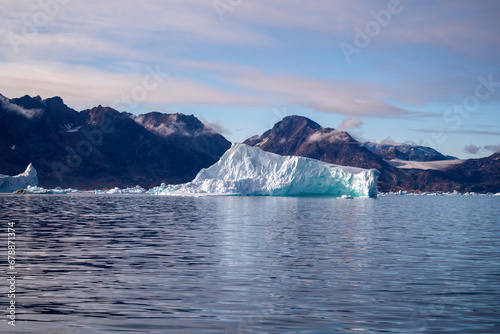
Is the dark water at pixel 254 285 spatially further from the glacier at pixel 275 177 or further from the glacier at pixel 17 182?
the glacier at pixel 17 182

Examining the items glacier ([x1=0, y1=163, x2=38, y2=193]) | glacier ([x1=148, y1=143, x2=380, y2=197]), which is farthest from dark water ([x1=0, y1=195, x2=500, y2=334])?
glacier ([x1=0, y1=163, x2=38, y2=193])

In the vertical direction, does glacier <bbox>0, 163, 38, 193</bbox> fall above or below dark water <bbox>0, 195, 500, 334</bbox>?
above

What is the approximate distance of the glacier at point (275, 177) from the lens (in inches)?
4552

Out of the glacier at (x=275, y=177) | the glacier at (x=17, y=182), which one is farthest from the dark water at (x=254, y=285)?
the glacier at (x=17, y=182)

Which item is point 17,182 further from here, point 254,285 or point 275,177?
point 254,285

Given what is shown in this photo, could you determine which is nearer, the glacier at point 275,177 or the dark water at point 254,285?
the dark water at point 254,285

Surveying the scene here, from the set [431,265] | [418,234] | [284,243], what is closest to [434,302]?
[431,265]

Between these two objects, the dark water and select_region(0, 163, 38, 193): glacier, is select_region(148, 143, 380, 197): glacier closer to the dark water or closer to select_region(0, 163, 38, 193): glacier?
select_region(0, 163, 38, 193): glacier

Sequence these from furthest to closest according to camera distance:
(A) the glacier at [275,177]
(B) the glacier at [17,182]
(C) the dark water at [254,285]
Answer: (B) the glacier at [17,182]
(A) the glacier at [275,177]
(C) the dark water at [254,285]

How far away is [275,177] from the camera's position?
117 m

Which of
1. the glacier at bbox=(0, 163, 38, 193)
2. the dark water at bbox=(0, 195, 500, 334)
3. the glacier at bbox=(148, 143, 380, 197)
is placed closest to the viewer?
the dark water at bbox=(0, 195, 500, 334)

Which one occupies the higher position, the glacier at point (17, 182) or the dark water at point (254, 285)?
the glacier at point (17, 182)

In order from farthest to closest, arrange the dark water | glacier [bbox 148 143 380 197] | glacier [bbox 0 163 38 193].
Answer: glacier [bbox 0 163 38 193] < glacier [bbox 148 143 380 197] < the dark water

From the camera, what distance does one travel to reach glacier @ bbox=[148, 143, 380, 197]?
379ft
